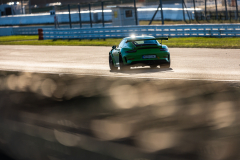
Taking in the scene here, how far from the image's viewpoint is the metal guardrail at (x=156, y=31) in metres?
25.1

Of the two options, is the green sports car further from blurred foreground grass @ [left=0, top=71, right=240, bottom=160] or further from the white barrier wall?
the white barrier wall

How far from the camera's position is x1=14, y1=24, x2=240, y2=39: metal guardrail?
25.1 meters

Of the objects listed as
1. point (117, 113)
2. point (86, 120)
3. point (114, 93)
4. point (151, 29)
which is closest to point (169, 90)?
point (114, 93)

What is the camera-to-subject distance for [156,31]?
27.8m

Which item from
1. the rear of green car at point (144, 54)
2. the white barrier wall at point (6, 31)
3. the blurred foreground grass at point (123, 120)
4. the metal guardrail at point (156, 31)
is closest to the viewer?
the blurred foreground grass at point (123, 120)

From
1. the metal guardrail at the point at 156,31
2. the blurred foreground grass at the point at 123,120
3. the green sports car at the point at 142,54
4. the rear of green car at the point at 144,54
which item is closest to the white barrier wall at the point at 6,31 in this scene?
the metal guardrail at the point at 156,31

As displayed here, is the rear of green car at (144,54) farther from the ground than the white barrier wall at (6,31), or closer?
closer

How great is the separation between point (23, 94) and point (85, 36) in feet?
79.0

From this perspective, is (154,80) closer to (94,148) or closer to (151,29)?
(94,148)

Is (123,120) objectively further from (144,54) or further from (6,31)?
(6,31)

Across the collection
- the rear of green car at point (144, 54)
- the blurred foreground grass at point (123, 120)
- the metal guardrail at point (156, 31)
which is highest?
the metal guardrail at point (156, 31)

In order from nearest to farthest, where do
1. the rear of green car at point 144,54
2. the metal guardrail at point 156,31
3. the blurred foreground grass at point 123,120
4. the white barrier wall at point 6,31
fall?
the blurred foreground grass at point 123,120
the rear of green car at point 144,54
the metal guardrail at point 156,31
the white barrier wall at point 6,31

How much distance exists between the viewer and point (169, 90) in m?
9.24

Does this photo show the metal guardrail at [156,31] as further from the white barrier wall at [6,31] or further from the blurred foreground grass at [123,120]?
the blurred foreground grass at [123,120]
